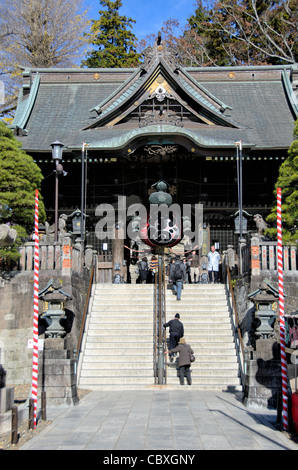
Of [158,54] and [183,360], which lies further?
[158,54]

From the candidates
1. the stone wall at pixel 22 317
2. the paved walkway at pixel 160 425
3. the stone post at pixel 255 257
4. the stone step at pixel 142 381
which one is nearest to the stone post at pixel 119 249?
the stone wall at pixel 22 317

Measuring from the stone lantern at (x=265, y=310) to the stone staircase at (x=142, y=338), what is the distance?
6.97 feet

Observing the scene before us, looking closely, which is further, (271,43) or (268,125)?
(271,43)

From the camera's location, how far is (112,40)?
141 ft

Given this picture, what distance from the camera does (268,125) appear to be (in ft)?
82.9

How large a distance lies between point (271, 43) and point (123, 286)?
84.9ft

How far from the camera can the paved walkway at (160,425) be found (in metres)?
8.13

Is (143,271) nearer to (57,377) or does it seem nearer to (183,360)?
(183,360)

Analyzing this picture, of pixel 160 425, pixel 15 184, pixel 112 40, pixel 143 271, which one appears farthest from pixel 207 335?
pixel 112 40

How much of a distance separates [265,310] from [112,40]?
35486 millimetres

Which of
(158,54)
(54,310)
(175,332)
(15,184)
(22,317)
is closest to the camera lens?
(54,310)

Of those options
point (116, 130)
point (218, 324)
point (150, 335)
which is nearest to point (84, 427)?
point (150, 335)

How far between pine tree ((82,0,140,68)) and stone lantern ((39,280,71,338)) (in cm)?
3049

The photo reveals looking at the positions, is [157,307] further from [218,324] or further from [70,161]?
[70,161]
